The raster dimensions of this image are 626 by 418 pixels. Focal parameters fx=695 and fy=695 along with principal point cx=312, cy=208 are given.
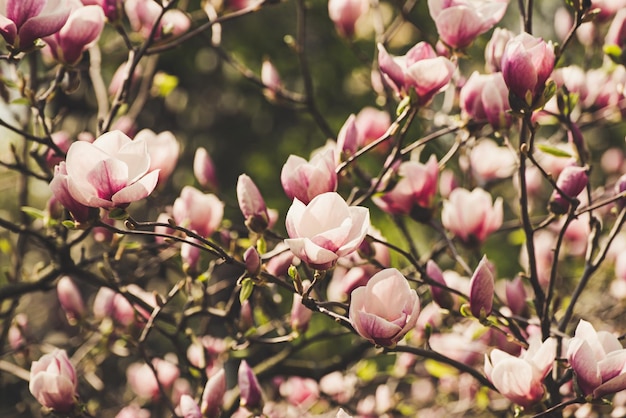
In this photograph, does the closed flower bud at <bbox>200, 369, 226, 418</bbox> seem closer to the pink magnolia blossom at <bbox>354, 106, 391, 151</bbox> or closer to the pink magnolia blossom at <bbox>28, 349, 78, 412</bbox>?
the pink magnolia blossom at <bbox>28, 349, 78, 412</bbox>

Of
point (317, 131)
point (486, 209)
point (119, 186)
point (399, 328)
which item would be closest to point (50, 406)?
point (119, 186)

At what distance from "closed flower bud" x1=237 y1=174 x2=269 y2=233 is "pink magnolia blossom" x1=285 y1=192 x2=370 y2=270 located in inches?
7.3

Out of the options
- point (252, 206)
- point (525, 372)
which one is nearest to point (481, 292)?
point (525, 372)

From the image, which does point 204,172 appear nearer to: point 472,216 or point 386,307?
point 472,216

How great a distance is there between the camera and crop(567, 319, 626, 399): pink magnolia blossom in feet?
3.10

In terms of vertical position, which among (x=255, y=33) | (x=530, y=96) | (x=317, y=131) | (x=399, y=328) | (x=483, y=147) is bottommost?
(x=317, y=131)

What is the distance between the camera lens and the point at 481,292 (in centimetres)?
106

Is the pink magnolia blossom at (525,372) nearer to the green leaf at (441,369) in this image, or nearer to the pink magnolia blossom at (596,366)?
the pink magnolia blossom at (596,366)

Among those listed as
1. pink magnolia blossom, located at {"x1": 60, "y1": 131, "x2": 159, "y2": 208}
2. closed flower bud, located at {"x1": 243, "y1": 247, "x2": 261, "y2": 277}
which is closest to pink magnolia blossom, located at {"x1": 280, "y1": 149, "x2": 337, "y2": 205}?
closed flower bud, located at {"x1": 243, "y1": 247, "x2": 261, "y2": 277}

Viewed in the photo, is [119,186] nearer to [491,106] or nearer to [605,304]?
[491,106]

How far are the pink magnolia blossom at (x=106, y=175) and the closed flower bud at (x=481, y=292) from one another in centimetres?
50

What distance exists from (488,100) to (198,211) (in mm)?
570

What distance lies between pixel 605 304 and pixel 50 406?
6.03 ft

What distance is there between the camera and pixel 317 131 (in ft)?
14.5
